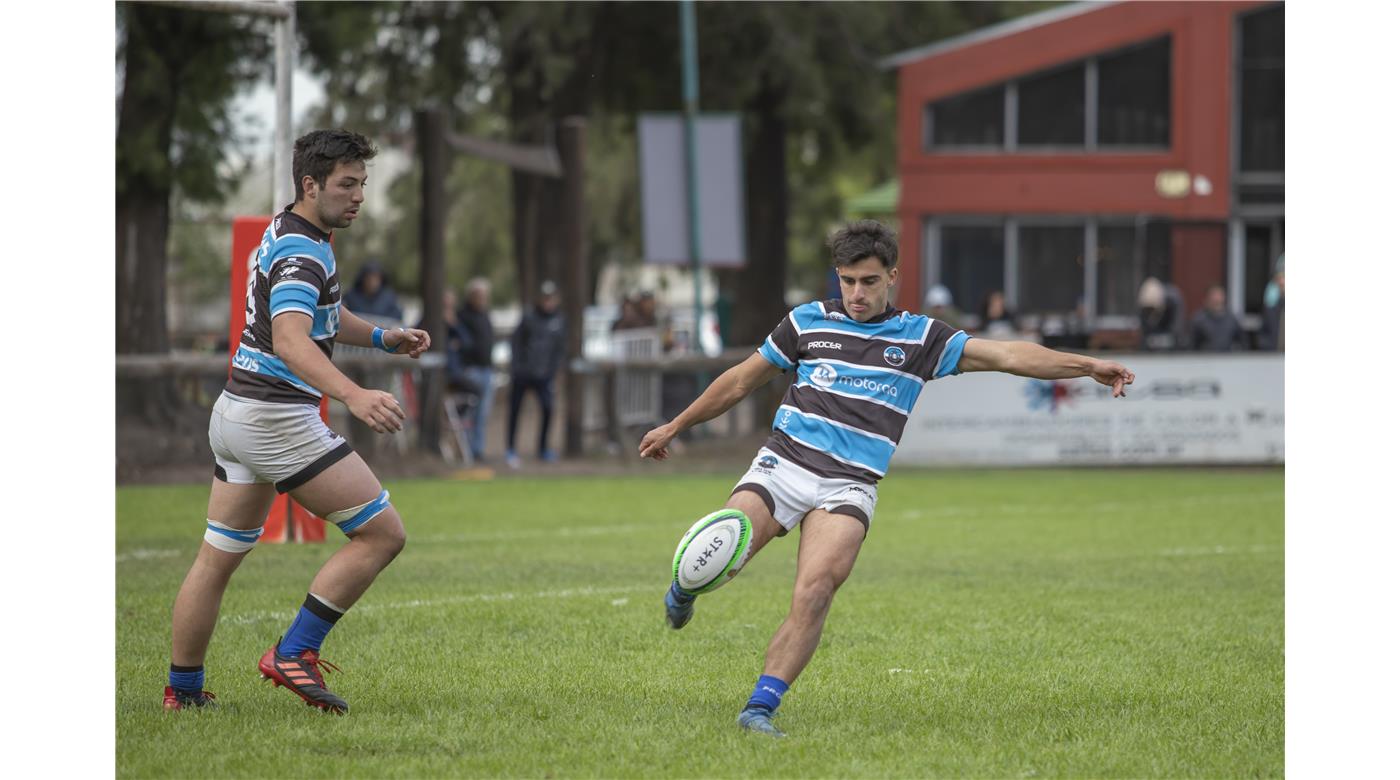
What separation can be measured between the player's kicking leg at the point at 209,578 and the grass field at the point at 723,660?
152 millimetres

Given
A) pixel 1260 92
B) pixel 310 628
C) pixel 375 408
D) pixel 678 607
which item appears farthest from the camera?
pixel 1260 92

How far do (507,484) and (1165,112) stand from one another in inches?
621

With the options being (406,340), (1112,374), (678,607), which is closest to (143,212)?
(406,340)

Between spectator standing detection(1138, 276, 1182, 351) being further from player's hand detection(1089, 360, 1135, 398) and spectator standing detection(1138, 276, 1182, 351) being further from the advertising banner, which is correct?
player's hand detection(1089, 360, 1135, 398)

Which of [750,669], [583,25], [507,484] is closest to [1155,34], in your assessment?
[583,25]

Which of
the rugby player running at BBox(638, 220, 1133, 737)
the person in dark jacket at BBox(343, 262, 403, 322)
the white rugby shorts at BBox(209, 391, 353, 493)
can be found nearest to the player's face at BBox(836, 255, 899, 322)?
the rugby player running at BBox(638, 220, 1133, 737)

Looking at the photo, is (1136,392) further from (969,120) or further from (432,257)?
(969,120)

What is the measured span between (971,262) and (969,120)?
232 cm

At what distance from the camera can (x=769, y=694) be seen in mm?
6414

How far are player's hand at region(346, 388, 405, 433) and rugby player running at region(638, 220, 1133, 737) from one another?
969mm

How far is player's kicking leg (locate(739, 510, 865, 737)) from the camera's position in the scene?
253 inches

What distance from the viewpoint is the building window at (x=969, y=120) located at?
99.8 feet

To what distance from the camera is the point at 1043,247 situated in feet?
100.0

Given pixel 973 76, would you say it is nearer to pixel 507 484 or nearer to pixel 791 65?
pixel 791 65
